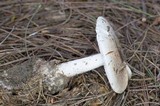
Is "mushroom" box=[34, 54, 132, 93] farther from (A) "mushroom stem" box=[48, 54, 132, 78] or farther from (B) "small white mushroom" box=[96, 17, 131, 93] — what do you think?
(B) "small white mushroom" box=[96, 17, 131, 93]

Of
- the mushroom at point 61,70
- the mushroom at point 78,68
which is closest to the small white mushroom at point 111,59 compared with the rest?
the mushroom at point 78,68

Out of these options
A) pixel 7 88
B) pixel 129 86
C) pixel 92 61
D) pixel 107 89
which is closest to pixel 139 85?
pixel 129 86

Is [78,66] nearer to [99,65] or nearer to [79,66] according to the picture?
[79,66]

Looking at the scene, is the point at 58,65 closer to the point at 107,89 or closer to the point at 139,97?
the point at 107,89

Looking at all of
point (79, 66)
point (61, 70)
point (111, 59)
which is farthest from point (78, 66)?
point (111, 59)

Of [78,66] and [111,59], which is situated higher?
[111,59]

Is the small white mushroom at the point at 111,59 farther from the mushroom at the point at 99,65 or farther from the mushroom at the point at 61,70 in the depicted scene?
the mushroom at the point at 61,70

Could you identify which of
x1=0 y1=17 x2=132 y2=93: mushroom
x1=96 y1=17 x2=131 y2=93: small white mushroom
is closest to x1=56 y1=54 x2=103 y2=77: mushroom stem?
x1=0 y1=17 x2=132 y2=93: mushroom

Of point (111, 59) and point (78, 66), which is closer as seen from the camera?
point (111, 59)
